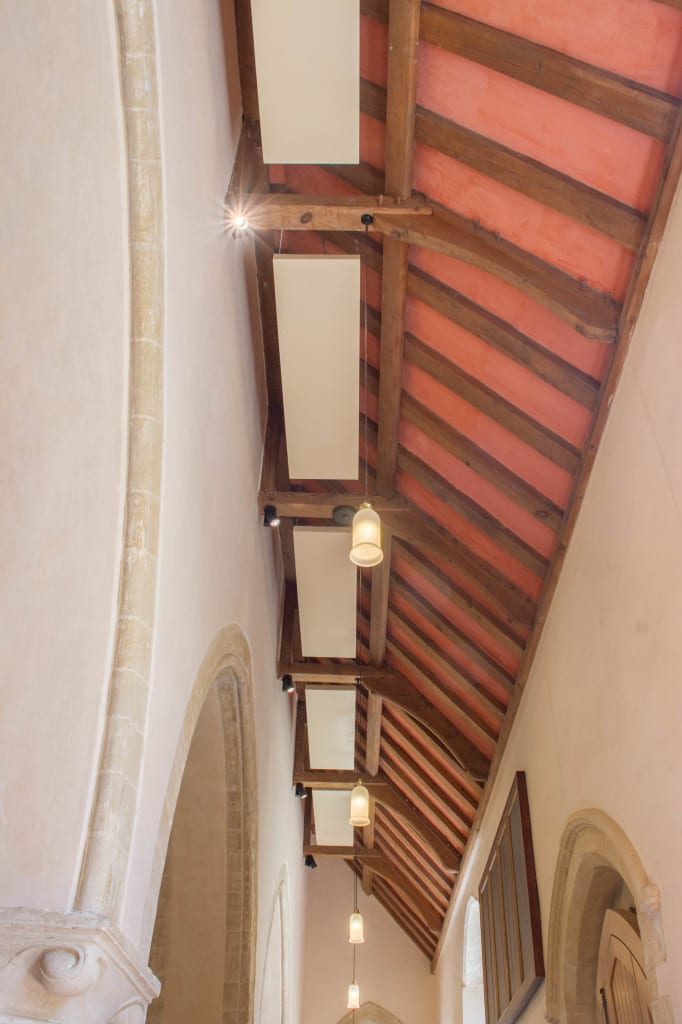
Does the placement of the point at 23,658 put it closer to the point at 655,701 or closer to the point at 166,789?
the point at 166,789

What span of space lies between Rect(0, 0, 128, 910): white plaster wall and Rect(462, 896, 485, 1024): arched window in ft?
20.4

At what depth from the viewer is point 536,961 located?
13.5 feet

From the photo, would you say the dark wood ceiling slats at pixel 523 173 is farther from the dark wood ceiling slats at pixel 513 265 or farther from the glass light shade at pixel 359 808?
the glass light shade at pixel 359 808

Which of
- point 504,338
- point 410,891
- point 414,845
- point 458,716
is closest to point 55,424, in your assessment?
A: point 504,338

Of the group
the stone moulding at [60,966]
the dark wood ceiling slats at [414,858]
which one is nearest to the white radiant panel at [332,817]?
the dark wood ceiling slats at [414,858]

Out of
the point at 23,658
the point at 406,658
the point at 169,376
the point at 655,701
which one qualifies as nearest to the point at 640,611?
the point at 655,701

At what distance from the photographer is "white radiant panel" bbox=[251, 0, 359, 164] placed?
9.84ft

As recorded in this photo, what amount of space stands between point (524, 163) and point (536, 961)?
13.2 ft

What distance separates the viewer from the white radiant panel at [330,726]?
→ 7012 mm

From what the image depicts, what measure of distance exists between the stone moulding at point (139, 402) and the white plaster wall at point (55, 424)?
0.07m

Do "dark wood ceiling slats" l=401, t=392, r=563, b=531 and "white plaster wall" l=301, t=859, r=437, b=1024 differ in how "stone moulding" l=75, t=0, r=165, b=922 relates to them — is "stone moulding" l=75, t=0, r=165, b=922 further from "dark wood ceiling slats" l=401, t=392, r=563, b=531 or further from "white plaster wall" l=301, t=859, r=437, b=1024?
"white plaster wall" l=301, t=859, r=437, b=1024

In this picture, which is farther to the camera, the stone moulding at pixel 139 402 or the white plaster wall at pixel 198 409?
the white plaster wall at pixel 198 409

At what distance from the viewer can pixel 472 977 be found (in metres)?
7.27

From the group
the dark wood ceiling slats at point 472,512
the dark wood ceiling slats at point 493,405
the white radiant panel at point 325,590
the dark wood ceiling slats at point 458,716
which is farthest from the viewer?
the dark wood ceiling slats at point 458,716
